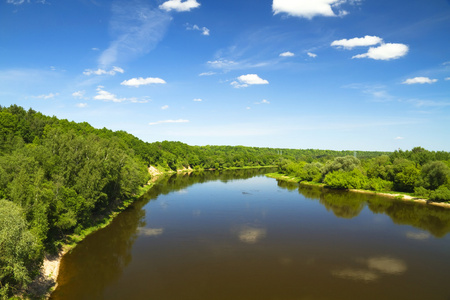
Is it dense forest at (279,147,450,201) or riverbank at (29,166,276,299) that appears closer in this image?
riverbank at (29,166,276,299)

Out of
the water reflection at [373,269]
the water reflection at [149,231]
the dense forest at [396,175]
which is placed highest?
the dense forest at [396,175]

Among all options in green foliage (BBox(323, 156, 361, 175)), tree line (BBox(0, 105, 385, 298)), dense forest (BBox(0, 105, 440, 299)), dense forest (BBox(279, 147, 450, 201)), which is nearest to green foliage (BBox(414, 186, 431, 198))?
dense forest (BBox(279, 147, 450, 201))

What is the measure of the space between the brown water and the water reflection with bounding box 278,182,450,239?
44 centimetres

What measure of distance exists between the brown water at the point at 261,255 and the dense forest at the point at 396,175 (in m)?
12.2

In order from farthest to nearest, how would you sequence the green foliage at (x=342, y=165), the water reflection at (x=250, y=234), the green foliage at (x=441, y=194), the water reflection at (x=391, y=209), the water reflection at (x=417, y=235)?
1. the green foliage at (x=342, y=165)
2. the green foliage at (x=441, y=194)
3. the water reflection at (x=391, y=209)
4. the water reflection at (x=417, y=235)
5. the water reflection at (x=250, y=234)

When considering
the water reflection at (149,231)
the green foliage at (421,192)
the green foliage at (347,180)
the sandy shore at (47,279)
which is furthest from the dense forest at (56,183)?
the water reflection at (149,231)

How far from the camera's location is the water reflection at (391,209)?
4744 cm

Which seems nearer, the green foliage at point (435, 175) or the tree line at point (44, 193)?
the tree line at point (44, 193)

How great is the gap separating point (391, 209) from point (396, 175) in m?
22.9

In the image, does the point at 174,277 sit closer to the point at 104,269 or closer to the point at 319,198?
the point at 104,269

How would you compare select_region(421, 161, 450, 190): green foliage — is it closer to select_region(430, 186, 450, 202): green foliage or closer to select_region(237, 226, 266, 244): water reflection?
select_region(430, 186, 450, 202): green foliage

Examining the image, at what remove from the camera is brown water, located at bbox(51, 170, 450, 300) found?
24297mm

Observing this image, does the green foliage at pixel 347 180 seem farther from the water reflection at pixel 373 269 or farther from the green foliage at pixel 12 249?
the green foliage at pixel 12 249

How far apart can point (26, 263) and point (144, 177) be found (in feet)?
188
